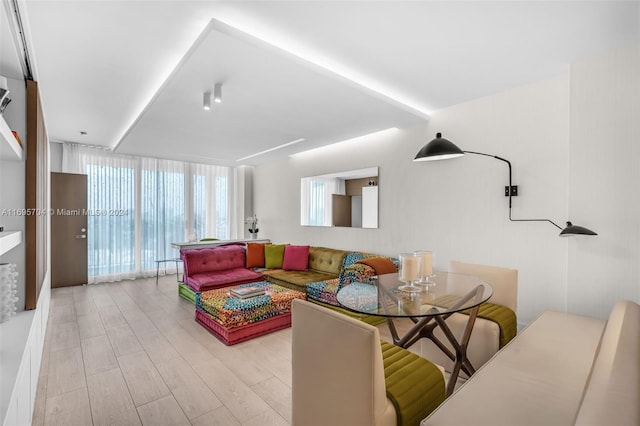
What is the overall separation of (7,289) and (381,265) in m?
3.30

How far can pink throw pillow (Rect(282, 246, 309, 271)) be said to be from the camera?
4.94 meters

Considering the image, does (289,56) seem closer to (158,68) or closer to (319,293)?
(158,68)

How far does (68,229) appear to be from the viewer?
5.26 metres

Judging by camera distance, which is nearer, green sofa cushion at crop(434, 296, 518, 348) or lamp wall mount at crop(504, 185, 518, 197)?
green sofa cushion at crop(434, 296, 518, 348)

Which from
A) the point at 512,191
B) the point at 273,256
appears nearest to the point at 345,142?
the point at 273,256

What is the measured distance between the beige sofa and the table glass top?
0.35 m

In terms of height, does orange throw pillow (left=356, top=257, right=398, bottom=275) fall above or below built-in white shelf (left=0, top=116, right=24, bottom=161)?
below

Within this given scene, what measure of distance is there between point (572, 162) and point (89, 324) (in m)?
5.33

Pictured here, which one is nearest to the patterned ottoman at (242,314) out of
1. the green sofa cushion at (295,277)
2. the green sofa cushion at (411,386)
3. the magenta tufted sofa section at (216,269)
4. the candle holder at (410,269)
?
the green sofa cushion at (295,277)

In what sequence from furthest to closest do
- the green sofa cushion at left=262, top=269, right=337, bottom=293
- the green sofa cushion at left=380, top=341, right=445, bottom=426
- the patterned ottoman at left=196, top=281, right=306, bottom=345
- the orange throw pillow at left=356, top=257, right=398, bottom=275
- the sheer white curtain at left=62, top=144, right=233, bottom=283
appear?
the sheer white curtain at left=62, top=144, right=233, bottom=283, the green sofa cushion at left=262, top=269, right=337, bottom=293, the orange throw pillow at left=356, top=257, right=398, bottom=275, the patterned ottoman at left=196, top=281, right=306, bottom=345, the green sofa cushion at left=380, top=341, right=445, bottom=426

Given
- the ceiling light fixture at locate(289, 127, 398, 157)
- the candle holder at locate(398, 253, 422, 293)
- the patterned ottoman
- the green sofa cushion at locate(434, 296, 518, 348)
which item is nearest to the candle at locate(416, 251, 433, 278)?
the candle holder at locate(398, 253, 422, 293)

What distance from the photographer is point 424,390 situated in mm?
1462

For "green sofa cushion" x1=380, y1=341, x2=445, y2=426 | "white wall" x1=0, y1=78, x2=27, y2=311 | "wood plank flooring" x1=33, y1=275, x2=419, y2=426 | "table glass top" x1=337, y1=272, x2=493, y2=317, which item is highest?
"white wall" x1=0, y1=78, x2=27, y2=311

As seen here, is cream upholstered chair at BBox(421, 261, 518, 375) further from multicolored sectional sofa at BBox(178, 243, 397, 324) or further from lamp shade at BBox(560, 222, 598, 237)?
multicolored sectional sofa at BBox(178, 243, 397, 324)
